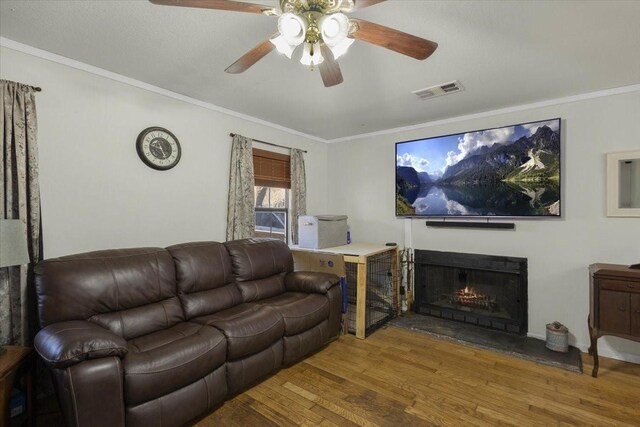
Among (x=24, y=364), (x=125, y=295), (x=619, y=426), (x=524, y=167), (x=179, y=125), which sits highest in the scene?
(x=179, y=125)

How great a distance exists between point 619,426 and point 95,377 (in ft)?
9.94

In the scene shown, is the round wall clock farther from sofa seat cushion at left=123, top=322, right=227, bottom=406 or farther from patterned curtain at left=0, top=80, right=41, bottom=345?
sofa seat cushion at left=123, top=322, right=227, bottom=406

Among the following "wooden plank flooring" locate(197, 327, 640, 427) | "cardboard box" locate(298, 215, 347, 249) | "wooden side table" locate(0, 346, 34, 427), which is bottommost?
"wooden plank flooring" locate(197, 327, 640, 427)

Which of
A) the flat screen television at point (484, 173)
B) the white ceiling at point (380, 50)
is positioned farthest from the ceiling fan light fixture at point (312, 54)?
the flat screen television at point (484, 173)

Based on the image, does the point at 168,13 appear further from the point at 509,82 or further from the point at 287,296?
the point at 509,82

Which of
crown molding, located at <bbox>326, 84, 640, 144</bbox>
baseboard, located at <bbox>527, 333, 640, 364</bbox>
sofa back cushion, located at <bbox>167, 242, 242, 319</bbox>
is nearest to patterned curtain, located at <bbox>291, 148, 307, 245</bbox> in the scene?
crown molding, located at <bbox>326, 84, 640, 144</bbox>

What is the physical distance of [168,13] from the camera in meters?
1.81

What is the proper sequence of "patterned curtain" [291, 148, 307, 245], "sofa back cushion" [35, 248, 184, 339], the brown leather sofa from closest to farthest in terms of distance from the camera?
the brown leather sofa < "sofa back cushion" [35, 248, 184, 339] < "patterned curtain" [291, 148, 307, 245]

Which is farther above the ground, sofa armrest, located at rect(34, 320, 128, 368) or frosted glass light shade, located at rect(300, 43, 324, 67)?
frosted glass light shade, located at rect(300, 43, 324, 67)

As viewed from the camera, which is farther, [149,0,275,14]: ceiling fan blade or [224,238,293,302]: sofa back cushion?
[224,238,293,302]: sofa back cushion

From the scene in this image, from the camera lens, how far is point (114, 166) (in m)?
2.60

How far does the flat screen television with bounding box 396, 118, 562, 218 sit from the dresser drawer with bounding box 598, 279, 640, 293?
2.67ft

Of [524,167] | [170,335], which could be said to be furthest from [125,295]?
[524,167]

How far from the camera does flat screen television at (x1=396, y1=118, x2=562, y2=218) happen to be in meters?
3.11
